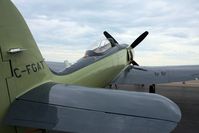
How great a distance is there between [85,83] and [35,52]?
11.4 feet

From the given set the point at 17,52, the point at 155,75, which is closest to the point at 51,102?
the point at 17,52

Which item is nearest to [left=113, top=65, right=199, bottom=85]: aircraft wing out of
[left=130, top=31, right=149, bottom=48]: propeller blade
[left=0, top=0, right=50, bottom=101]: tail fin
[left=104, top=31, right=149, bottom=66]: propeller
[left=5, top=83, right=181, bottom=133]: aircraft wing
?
[left=104, top=31, right=149, bottom=66]: propeller

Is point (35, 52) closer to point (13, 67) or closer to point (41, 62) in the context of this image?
point (41, 62)

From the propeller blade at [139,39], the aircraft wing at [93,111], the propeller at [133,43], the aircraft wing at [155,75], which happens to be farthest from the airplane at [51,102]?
the propeller blade at [139,39]

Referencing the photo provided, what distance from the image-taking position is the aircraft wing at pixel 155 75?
14305 millimetres

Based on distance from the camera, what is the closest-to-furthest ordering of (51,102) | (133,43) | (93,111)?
(93,111), (51,102), (133,43)

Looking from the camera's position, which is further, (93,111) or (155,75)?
(155,75)

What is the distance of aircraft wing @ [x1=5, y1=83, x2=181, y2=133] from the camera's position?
362 centimetres

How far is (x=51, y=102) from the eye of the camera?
14.2 feet

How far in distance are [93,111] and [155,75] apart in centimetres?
1107

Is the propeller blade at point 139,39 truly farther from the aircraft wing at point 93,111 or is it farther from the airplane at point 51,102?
the aircraft wing at point 93,111

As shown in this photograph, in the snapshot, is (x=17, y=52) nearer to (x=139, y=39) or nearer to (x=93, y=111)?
(x=93, y=111)

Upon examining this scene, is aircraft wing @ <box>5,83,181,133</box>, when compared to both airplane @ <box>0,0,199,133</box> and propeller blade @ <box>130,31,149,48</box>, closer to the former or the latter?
airplane @ <box>0,0,199,133</box>

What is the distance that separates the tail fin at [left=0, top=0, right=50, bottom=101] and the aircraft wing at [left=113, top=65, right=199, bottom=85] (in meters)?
9.04
